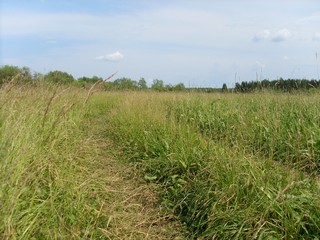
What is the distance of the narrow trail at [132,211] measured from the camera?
2391 millimetres

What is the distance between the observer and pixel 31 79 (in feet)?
17.9

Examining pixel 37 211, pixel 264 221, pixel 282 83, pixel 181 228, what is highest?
pixel 282 83

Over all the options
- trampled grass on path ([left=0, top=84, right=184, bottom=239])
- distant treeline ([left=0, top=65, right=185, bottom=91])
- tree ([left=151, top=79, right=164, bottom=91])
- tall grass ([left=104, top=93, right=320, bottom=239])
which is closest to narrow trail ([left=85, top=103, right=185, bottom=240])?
trampled grass on path ([left=0, top=84, right=184, bottom=239])

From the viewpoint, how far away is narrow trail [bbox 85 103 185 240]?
239 centimetres

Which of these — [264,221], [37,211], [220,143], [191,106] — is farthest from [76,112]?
[264,221]

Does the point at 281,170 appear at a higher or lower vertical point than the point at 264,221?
higher

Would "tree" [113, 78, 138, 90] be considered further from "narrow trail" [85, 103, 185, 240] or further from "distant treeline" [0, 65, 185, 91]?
"narrow trail" [85, 103, 185, 240]

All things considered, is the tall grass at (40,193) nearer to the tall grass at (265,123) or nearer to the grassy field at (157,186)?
the grassy field at (157,186)

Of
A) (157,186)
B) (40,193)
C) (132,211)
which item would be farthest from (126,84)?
(40,193)

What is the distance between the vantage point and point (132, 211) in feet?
9.21

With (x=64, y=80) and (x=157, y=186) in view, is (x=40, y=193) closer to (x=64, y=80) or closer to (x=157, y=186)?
(x=157, y=186)

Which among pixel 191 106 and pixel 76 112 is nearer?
pixel 76 112

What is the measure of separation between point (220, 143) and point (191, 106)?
376 cm

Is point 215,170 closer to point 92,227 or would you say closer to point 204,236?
point 204,236
